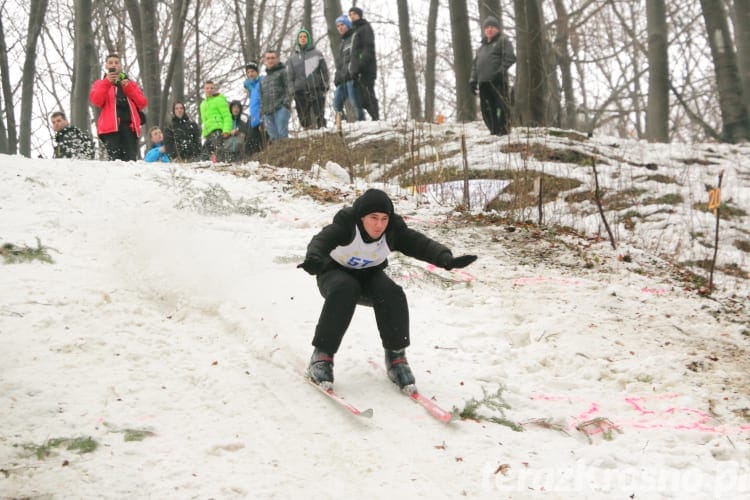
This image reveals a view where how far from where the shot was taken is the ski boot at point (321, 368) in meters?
3.67

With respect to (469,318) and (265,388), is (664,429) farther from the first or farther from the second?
(265,388)

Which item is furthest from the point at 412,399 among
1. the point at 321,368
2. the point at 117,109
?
the point at 117,109

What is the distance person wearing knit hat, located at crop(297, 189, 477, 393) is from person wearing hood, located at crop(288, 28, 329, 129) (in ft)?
23.1

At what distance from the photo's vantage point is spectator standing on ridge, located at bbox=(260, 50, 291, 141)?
35.2ft

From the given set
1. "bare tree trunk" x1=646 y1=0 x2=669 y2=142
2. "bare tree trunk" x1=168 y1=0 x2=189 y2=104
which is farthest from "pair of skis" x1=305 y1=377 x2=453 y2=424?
"bare tree trunk" x1=168 y1=0 x2=189 y2=104

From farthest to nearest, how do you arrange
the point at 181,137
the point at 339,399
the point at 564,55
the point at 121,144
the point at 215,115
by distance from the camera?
the point at 564,55, the point at 181,137, the point at 215,115, the point at 121,144, the point at 339,399

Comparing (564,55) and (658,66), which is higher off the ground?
(564,55)

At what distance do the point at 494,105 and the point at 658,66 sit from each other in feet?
15.2

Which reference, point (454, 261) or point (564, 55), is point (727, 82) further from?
point (454, 261)

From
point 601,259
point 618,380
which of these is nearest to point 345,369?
point 618,380

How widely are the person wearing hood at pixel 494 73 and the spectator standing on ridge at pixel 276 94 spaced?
2986 millimetres

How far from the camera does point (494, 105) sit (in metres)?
10.1

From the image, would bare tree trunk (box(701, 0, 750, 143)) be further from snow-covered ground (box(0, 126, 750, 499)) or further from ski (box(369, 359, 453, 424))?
ski (box(369, 359, 453, 424))

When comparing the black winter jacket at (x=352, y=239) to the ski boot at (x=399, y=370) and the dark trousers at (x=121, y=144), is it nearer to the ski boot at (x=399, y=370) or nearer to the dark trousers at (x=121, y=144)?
the ski boot at (x=399, y=370)
